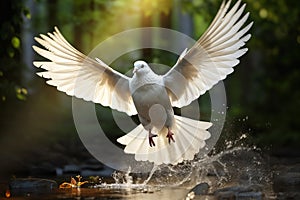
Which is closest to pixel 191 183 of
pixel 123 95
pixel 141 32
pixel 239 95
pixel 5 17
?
pixel 123 95

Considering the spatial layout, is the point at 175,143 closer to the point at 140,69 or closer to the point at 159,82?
the point at 159,82

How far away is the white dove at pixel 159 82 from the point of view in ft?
24.1

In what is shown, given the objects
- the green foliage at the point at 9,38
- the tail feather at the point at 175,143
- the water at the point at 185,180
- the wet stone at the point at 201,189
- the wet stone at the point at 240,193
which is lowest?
the wet stone at the point at 240,193

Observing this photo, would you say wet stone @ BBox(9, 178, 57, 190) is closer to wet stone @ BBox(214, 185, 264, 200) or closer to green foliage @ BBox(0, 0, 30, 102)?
wet stone @ BBox(214, 185, 264, 200)

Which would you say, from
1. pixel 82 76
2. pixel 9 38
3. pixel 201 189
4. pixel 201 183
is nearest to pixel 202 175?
pixel 201 183

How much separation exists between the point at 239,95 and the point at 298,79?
8354mm

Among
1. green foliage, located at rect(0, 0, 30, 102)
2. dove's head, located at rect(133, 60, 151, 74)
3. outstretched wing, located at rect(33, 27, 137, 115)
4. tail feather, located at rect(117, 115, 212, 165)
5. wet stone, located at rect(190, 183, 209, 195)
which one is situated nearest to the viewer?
wet stone, located at rect(190, 183, 209, 195)

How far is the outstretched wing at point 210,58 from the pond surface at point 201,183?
1.05 m

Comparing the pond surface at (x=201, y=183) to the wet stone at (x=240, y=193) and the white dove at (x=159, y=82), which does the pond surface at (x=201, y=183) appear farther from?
the white dove at (x=159, y=82)

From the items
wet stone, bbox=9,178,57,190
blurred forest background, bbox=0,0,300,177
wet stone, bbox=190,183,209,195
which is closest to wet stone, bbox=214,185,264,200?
wet stone, bbox=190,183,209,195

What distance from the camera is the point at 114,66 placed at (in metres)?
17.3

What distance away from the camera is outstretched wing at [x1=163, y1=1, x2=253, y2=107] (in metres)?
7.17

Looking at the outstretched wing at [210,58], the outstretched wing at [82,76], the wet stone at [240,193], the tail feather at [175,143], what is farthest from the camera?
the tail feather at [175,143]

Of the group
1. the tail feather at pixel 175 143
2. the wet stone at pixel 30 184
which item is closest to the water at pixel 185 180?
the wet stone at pixel 30 184
